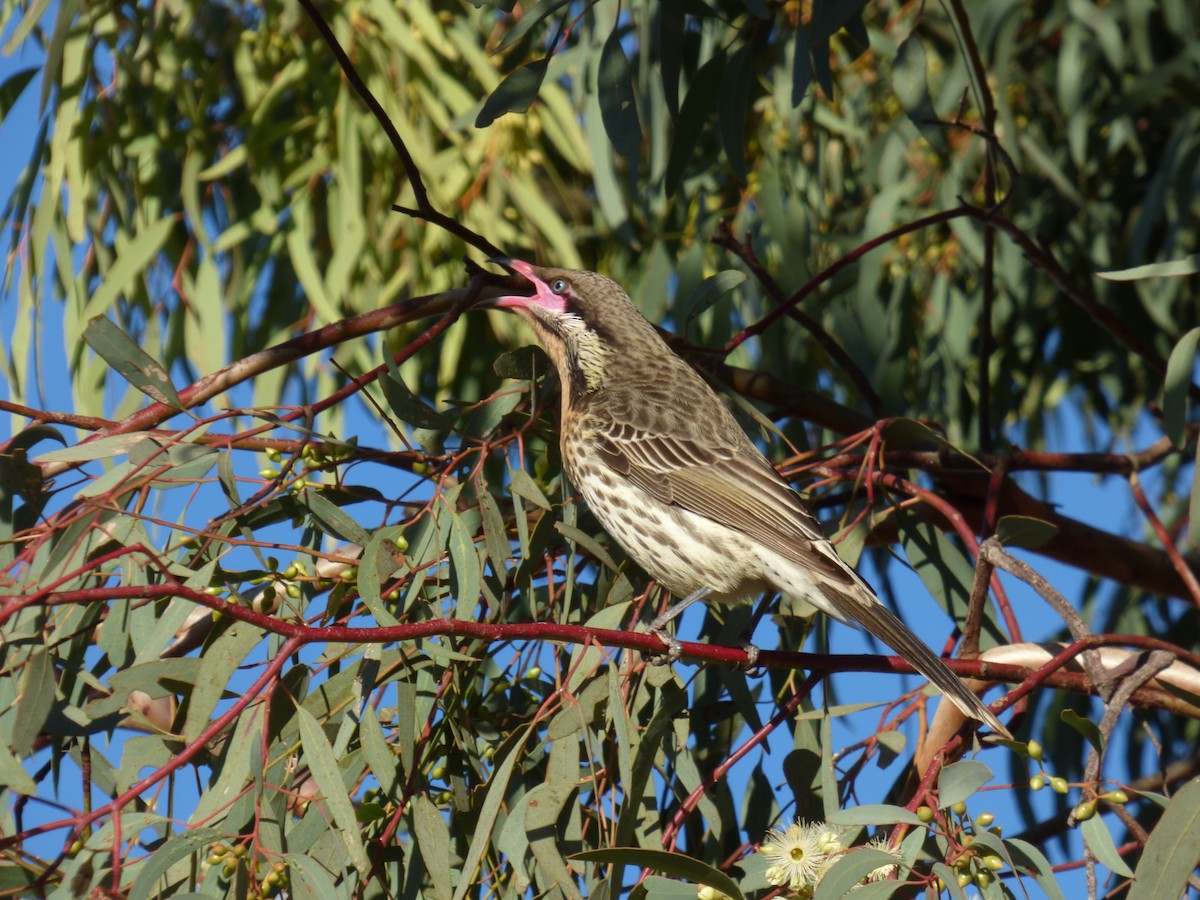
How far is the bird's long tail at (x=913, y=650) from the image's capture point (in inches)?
95.4

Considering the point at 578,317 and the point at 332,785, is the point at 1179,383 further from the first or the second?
the point at 332,785

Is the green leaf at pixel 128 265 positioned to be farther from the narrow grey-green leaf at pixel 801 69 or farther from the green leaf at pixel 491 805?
the green leaf at pixel 491 805

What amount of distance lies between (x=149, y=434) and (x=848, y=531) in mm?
1502

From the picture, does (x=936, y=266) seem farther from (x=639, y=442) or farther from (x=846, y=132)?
(x=639, y=442)

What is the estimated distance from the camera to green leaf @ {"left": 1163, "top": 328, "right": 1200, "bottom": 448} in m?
2.74

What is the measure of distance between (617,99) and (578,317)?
2.71 feet

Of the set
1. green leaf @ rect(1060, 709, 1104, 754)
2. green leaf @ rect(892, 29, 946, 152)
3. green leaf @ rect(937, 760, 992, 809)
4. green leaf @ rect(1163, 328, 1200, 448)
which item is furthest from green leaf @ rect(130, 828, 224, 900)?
green leaf @ rect(892, 29, 946, 152)

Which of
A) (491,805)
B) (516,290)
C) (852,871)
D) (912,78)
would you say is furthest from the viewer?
(516,290)

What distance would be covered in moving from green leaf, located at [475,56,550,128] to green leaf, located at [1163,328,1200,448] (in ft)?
4.38

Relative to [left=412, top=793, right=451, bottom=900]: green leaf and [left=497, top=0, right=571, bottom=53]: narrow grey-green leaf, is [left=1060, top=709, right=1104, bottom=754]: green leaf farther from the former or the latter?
[left=497, top=0, right=571, bottom=53]: narrow grey-green leaf

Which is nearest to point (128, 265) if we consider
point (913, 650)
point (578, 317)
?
point (578, 317)

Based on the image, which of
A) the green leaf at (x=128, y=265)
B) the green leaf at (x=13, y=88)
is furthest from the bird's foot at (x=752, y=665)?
the green leaf at (x=13, y=88)

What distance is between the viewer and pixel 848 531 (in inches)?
124

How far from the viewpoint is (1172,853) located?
7.15ft
